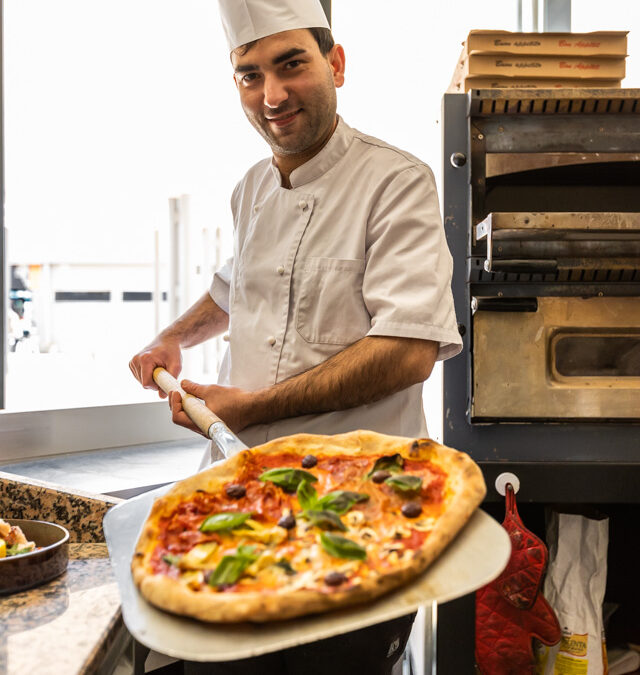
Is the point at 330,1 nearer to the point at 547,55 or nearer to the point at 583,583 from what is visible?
the point at 547,55

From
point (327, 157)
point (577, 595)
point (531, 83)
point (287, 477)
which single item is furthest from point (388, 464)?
point (531, 83)

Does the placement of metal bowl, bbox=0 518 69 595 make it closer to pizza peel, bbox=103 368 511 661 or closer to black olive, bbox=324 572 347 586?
pizza peel, bbox=103 368 511 661

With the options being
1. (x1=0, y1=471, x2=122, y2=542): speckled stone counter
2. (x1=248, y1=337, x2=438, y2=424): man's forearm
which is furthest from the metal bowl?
(x1=248, y1=337, x2=438, y2=424): man's forearm

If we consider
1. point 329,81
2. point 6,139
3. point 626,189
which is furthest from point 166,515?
point 6,139

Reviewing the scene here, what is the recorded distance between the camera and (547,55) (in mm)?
1866

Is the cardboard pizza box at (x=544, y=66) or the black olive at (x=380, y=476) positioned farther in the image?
the cardboard pizza box at (x=544, y=66)

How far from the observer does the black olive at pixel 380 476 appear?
914 millimetres

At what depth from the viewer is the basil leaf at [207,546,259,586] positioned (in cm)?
74

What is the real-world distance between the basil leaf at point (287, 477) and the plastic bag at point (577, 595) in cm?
125

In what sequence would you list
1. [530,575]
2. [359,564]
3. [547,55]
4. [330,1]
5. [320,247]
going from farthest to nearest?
[330,1] → [547,55] → [530,575] → [320,247] → [359,564]

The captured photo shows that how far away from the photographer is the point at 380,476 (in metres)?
0.92

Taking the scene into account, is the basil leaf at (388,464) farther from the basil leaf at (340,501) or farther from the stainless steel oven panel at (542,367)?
the stainless steel oven panel at (542,367)

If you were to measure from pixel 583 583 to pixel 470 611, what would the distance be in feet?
1.15

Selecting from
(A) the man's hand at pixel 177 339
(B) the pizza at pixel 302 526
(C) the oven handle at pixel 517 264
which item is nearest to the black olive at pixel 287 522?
(B) the pizza at pixel 302 526
